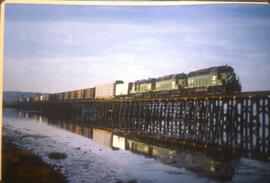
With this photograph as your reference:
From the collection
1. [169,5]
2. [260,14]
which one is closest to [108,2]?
[169,5]

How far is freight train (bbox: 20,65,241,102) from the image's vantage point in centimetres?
841

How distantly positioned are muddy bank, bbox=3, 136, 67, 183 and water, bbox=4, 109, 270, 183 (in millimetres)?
182

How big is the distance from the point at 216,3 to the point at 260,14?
876 mm

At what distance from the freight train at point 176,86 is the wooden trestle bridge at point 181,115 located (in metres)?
0.41

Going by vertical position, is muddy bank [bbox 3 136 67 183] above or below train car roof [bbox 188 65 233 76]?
below

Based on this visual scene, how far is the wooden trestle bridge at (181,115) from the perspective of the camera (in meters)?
8.28

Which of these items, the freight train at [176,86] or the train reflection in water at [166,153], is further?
the freight train at [176,86]

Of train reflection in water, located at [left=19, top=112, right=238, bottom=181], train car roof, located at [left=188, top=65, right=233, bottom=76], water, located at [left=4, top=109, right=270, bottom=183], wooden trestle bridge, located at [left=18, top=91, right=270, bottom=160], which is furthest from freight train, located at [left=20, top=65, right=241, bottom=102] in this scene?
water, located at [left=4, top=109, right=270, bottom=183]

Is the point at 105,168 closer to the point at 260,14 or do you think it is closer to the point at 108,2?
the point at 108,2

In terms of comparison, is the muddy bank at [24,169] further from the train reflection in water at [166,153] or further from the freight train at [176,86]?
the freight train at [176,86]

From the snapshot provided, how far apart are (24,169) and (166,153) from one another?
12.4ft

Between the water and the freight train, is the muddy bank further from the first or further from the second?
the freight train

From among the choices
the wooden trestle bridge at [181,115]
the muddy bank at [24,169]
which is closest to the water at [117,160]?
the muddy bank at [24,169]

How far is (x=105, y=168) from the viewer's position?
648 cm
